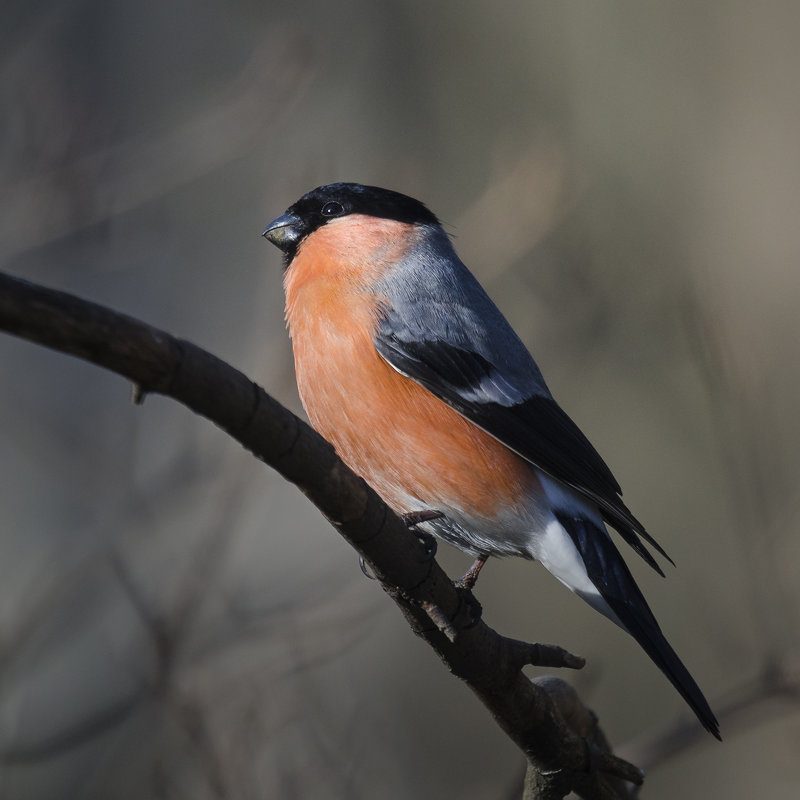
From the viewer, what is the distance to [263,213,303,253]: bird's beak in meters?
3.30

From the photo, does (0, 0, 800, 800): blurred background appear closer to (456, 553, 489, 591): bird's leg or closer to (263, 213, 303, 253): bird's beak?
(263, 213, 303, 253): bird's beak

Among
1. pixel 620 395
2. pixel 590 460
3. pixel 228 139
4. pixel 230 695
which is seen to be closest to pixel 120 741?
pixel 230 695

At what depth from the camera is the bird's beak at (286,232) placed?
3303 mm

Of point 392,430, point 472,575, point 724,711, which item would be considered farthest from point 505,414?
point 724,711

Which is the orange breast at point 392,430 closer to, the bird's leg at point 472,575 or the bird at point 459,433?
the bird at point 459,433

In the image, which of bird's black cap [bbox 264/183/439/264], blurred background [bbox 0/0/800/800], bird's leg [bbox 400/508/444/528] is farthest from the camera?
blurred background [bbox 0/0/800/800]

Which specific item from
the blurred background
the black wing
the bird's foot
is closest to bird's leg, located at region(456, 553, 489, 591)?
the bird's foot

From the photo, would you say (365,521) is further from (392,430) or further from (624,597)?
(624,597)

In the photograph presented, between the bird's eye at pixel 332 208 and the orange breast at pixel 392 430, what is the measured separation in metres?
0.58

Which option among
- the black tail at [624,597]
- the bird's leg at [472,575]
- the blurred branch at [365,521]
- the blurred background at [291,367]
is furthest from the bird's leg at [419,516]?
the blurred background at [291,367]

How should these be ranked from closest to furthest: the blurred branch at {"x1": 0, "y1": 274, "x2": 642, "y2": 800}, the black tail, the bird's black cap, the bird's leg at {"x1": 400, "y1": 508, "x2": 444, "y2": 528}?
1. the blurred branch at {"x1": 0, "y1": 274, "x2": 642, "y2": 800}
2. the black tail
3. the bird's leg at {"x1": 400, "y1": 508, "x2": 444, "y2": 528}
4. the bird's black cap

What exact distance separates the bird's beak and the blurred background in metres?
0.45

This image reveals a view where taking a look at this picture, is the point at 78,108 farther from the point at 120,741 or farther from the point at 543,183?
the point at 120,741

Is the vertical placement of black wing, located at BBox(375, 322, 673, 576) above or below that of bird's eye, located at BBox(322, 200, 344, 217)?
below
